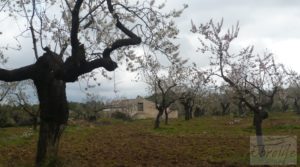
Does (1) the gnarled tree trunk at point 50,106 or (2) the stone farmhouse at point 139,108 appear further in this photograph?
(2) the stone farmhouse at point 139,108

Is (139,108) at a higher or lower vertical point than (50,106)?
higher

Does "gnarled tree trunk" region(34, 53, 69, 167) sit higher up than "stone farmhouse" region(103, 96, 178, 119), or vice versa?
"stone farmhouse" region(103, 96, 178, 119)

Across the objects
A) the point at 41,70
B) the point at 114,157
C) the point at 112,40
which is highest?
the point at 112,40

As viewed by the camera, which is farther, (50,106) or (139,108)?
(139,108)

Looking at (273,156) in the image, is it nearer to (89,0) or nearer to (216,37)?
(216,37)

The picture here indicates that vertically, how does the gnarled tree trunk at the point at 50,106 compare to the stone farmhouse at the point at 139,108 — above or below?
below

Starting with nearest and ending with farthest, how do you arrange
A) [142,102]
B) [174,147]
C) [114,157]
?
[114,157] < [174,147] < [142,102]

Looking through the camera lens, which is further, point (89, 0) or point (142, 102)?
point (142, 102)

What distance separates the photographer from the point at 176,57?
1467cm

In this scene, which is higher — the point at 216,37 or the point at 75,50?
the point at 216,37

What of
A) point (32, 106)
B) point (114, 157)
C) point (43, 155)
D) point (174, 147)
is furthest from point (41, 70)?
point (32, 106)

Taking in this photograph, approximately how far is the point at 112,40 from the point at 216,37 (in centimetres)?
738

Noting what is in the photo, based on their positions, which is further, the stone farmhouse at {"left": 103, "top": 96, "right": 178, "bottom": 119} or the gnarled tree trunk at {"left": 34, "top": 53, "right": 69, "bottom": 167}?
the stone farmhouse at {"left": 103, "top": 96, "right": 178, "bottom": 119}

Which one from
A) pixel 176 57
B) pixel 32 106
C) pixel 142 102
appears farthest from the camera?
pixel 142 102
